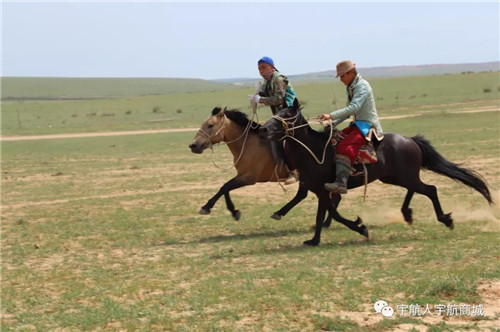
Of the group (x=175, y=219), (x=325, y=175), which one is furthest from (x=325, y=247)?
(x=175, y=219)

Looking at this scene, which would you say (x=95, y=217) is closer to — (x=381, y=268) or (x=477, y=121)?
(x=381, y=268)

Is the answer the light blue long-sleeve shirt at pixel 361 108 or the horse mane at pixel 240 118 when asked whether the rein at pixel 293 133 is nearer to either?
the light blue long-sleeve shirt at pixel 361 108

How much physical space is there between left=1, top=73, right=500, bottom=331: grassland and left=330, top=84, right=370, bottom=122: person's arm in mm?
1680

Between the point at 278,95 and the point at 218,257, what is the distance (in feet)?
8.74

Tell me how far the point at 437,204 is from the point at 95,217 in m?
5.78

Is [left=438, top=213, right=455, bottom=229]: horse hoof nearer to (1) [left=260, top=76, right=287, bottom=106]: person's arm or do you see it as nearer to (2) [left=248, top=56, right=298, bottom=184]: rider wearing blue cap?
(2) [left=248, top=56, right=298, bottom=184]: rider wearing blue cap

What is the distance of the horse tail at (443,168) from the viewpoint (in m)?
8.91

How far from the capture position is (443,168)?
→ 8938mm

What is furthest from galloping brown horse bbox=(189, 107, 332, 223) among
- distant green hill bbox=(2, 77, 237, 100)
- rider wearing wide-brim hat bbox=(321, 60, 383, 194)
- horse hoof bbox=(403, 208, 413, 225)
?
distant green hill bbox=(2, 77, 237, 100)

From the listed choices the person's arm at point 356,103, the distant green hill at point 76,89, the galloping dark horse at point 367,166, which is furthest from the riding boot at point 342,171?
the distant green hill at point 76,89

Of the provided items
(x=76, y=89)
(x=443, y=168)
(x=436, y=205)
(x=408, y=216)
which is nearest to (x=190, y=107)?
(x=408, y=216)

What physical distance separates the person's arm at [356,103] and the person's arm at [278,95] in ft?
4.27

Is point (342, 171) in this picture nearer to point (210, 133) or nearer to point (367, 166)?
point (367, 166)

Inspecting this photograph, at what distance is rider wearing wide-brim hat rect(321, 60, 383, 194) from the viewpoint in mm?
8141
